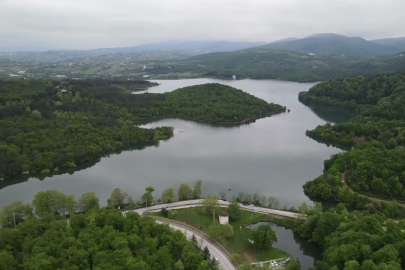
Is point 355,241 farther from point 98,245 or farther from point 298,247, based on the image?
point 98,245

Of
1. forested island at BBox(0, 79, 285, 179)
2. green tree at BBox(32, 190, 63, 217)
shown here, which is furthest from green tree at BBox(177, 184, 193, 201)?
forested island at BBox(0, 79, 285, 179)

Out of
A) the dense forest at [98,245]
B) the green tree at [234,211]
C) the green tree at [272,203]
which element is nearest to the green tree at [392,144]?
the green tree at [272,203]

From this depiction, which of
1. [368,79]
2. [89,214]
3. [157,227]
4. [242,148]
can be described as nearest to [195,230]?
[157,227]

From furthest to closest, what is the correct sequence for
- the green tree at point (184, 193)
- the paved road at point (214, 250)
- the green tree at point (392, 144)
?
1. the green tree at point (392, 144)
2. the green tree at point (184, 193)
3. the paved road at point (214, 250)

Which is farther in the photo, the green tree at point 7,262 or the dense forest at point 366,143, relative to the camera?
the dense forest at point 366,143

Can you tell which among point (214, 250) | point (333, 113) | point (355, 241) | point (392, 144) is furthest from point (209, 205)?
point (333, 113)

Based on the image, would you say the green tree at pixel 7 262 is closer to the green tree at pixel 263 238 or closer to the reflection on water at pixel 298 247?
the green tree at pixel 263 238
